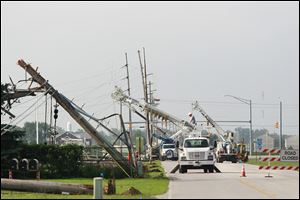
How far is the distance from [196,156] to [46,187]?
18.1m

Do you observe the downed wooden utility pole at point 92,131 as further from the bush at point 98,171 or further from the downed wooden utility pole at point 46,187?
the downed wooden utility pole at point 46,187

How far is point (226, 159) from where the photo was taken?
65938 millimetres

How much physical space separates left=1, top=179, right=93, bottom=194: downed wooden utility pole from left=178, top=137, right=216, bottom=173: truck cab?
17.4m

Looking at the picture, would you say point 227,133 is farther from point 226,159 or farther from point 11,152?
point 11,152

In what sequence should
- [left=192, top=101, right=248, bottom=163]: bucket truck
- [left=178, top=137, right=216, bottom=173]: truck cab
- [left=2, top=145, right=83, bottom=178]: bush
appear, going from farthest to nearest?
1. [left=192, top=101, right=248, bottom=163]: bucket truck
2. [left=178, top=137, right=216, bottom=173]: truck cab
3. [left=2, top=145, right=83, bottom=178]: bush

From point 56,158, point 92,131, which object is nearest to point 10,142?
point 56,158

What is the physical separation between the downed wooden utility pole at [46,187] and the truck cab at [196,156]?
57.2 feet

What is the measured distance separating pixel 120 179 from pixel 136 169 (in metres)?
1.18

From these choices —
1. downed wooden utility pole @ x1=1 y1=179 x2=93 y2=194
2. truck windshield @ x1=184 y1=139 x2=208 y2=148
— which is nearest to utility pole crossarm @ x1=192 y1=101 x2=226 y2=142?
truck windshield @ x1=184 y1=139 x2=208 y2=148

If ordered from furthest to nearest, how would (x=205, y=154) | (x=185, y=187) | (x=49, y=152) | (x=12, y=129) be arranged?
(x=205, y=154)
(x=49, y=152)
(x=12, y=129)
(x=185, y=187)

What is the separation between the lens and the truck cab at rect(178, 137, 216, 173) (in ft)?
136

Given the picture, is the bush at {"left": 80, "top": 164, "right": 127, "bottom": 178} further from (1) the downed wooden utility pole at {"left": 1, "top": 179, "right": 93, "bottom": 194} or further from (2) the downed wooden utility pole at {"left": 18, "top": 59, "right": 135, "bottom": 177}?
(1) the downed wooden utility pole at {"left": 1, "top": 179, "right": 93, "bottom": 194}

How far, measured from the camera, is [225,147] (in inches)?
2680

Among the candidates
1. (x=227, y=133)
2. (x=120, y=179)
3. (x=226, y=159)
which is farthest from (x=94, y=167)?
(x=227, y=133)
